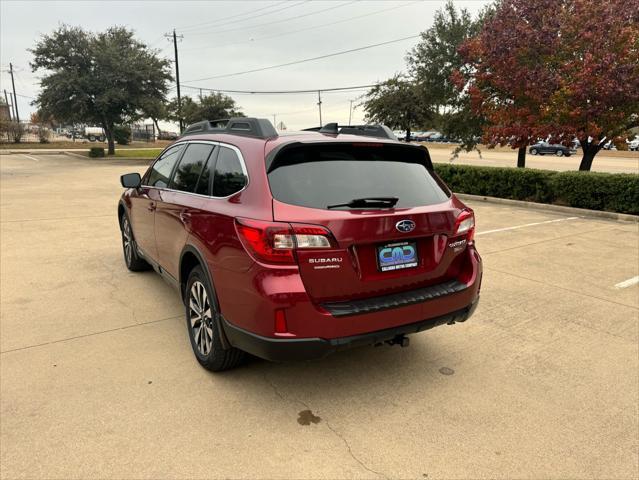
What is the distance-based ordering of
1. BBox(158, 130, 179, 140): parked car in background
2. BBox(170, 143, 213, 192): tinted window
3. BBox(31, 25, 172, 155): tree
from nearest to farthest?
BBox(170, 143, 213, 192): tinted window → BBox(31, 25, 172, 155): tree → BBox(158, 130, 179, 140): parked car in background

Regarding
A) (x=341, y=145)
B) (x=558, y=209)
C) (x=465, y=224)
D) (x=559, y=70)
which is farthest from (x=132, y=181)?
(x=559, y=70)

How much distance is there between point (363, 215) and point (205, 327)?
1444mm

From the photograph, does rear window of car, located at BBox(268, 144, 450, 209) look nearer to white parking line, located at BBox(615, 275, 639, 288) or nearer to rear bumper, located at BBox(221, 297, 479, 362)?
rear bumper, located at BBox(221, 297, 479, 362)

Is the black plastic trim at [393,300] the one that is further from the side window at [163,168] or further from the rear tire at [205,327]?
the side window at [163,168]

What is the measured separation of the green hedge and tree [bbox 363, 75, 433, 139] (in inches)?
216

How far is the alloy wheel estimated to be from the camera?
126 inches

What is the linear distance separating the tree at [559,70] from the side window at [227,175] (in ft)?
34.2

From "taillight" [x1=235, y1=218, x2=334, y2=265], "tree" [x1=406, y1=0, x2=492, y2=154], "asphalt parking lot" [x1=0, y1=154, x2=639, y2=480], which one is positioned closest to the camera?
"asphalt parking lot" [x1=0, y1=154, x2=639, y2=480]

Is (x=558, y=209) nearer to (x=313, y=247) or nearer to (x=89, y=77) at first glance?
(x=313, y=247)

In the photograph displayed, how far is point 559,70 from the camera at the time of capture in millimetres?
11766

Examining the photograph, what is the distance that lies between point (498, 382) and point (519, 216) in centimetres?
752

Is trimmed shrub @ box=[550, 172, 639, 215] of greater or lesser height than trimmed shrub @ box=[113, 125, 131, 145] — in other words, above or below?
below

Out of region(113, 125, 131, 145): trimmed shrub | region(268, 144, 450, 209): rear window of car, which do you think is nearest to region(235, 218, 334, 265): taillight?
region(268, 144, 450, 209): rear window of car

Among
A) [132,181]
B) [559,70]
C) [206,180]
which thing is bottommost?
[132,181]
